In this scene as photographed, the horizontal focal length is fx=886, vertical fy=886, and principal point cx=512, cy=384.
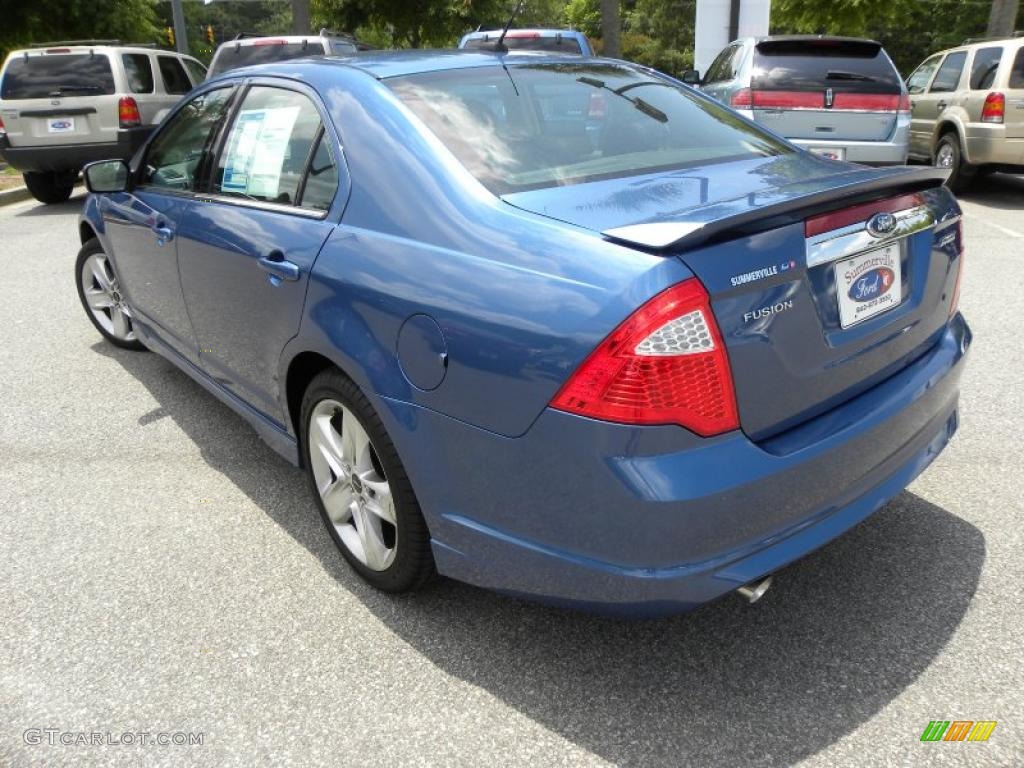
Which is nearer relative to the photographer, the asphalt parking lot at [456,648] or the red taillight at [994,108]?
the asphalt parking lot at [456,648]

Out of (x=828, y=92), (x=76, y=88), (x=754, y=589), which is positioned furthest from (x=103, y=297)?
(x=76, y=88)

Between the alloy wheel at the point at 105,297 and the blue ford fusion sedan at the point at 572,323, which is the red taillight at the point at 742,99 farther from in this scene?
the alloy wheel at the point at 105,297

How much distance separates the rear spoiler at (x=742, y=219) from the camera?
1955mm

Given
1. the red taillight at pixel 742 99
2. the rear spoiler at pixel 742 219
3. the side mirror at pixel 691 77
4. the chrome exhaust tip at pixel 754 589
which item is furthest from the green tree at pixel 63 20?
the chrome exhaust tip at pixel 754 589

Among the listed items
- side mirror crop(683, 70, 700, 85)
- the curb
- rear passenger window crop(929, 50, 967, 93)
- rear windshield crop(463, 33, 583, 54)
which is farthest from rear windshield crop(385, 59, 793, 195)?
the curb

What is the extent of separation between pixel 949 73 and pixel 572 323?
35.8 feet

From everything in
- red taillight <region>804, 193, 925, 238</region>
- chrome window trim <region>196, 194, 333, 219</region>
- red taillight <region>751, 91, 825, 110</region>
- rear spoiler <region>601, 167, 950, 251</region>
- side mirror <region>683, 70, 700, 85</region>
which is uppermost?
rear spoiler <region>601, 167, 950, 251</region>

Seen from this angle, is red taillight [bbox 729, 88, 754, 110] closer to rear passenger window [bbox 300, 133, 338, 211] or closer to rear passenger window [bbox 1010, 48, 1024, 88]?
rear passenger window [bbox 1010, 48, 1024, 88]

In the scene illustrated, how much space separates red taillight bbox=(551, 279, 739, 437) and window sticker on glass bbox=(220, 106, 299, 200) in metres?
1.62

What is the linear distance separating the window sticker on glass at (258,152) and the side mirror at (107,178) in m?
1.14

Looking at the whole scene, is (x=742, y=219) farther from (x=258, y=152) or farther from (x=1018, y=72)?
(x=1018, y=72)

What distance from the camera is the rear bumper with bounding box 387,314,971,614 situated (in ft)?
6.44

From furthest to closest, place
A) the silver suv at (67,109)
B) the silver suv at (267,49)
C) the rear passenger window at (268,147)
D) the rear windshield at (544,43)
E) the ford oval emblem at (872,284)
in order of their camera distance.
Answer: the silver suv at (267,49) < the rear windshield at (544,43) < the silver suv at (67,109) < the rear passenger window at (268,147) < the ford oval emblem at (872,284)

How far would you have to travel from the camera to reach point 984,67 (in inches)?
390
